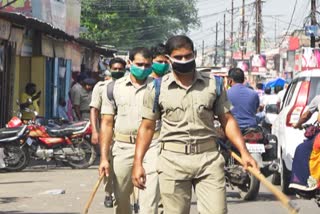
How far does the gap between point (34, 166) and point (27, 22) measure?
324cm

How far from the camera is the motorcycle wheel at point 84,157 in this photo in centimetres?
1741

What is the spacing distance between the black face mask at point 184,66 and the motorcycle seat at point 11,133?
1017cm

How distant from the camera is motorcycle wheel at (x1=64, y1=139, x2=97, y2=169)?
57.1 ft

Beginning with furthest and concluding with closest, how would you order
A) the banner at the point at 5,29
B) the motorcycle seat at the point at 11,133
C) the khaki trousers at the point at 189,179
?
the banner at the point at 5,29
the motorcycle seat at the point at 11,133
the khaki trousers at the point at 189,179

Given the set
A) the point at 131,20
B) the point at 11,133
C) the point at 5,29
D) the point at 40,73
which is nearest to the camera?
the point at 11,133

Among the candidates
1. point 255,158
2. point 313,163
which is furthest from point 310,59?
point 313,163

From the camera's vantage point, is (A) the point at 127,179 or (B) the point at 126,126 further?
(B) the point at 126,126

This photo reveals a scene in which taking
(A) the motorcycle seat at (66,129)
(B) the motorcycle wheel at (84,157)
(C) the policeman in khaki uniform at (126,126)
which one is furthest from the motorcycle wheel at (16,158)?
(C) the policeman in khaki uniform at (126,126)

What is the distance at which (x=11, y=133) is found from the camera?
16.3m

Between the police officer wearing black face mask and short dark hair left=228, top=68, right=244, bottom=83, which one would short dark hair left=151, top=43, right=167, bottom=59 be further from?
short dark hair left=228, top=68, right=244, bottom=83

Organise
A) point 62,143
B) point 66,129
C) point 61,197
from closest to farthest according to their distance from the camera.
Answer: point 61,197 < point 62,143 < point 66,129

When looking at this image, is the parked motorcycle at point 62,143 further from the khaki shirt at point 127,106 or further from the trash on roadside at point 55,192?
the khaki shirt at point 127,106

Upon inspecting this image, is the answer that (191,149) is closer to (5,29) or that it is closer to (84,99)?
(5,29)

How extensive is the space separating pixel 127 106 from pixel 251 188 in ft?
13.8
